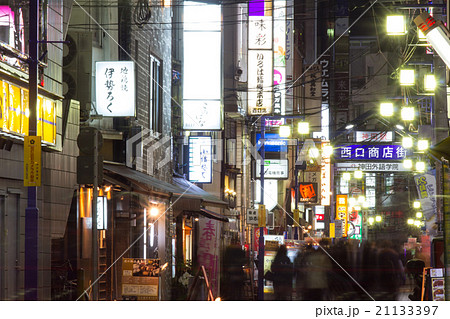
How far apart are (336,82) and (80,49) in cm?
4890

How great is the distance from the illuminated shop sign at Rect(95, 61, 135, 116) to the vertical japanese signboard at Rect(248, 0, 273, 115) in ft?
40.0

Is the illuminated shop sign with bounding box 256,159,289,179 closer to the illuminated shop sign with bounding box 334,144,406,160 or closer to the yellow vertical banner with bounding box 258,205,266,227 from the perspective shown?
the illuminated shop sign with bounding box 334,144,406,160

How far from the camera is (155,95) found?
94.4ft

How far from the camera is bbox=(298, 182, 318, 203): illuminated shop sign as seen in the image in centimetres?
5116

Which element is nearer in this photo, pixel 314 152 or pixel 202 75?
pixel 202 75

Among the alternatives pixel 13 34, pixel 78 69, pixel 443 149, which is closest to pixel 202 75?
pixel 78 69

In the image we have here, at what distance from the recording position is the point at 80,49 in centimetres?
2269

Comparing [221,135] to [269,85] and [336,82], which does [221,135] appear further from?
[336,82]

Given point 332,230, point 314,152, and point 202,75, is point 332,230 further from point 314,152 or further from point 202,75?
point 202,75

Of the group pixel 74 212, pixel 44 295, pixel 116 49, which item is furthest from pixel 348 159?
pixel 44 295

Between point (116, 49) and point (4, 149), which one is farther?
point (116, 49)

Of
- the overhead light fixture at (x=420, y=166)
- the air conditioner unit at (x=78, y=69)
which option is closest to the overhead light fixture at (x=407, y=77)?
the air conditioner unit at (x=78, y=69)

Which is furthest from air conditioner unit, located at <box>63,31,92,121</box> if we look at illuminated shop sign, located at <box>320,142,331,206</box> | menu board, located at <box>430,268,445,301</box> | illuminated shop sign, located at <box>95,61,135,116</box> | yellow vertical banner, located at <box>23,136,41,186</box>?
illuminated shop sign, located at <box>320,142,331,206</box>

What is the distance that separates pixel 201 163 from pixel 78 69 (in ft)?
38.2
